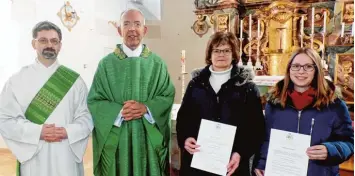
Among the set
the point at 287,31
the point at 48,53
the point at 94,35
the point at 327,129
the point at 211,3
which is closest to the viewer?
the point at 327,129

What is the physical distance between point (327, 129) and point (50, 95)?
72.7 inches

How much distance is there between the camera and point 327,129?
1.99 m

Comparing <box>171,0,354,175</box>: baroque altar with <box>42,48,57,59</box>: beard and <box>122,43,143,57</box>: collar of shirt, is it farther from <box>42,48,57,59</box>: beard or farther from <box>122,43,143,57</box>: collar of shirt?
<box>42,48,57,59</box>: beard

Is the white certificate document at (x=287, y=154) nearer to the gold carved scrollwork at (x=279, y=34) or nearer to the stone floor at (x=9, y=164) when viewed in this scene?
the gold carved scrollwork at (x=279, y=34)

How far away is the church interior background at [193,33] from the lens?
14.3 feet

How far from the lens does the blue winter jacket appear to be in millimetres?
1966

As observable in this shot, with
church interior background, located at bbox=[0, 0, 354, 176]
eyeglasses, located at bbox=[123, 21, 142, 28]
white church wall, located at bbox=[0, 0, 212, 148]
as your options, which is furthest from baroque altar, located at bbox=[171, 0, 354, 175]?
eyeglasses, located at bbox=[123, 21, 142, 28]

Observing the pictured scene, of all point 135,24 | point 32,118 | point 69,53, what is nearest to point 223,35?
point 135,24

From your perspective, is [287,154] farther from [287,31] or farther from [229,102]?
[287,31]

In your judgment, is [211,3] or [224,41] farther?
[211,3]

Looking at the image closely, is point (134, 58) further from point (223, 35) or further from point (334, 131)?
point (334, 131)

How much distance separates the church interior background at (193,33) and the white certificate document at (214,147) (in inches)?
32.2

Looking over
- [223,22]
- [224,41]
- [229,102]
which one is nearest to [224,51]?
[224,41]

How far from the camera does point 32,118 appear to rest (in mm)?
2537
